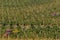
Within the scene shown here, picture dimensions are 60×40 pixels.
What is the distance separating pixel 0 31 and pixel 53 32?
126 inches

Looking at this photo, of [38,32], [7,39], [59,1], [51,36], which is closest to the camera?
[7,39]

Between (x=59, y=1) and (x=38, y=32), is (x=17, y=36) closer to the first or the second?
(x=38, y=32)

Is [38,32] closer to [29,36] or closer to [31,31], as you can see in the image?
[31,31]

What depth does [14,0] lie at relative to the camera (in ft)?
139

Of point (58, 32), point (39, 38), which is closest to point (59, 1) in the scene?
point (58, 32)

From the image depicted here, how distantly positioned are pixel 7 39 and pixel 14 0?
29332mm

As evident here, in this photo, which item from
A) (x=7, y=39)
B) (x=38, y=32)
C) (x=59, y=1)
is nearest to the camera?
(x=7, y=39)

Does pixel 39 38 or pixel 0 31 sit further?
pixel 0 31

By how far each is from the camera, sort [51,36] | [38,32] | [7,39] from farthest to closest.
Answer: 1. [38,32]
2. [51,36]
3. [7,39]

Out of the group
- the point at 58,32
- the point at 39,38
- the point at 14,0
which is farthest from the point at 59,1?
the point at 39,38

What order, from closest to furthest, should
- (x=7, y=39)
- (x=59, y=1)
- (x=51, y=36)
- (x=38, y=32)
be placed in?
(x=7, y=39), (x=51, y=36), (x=38, y=32), (x=59, y=1)

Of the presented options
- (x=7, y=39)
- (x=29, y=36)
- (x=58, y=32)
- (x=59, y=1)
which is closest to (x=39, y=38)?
(x=29, y=36)

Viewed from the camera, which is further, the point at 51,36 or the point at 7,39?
the point at 51,36

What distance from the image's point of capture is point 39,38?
540 inches
